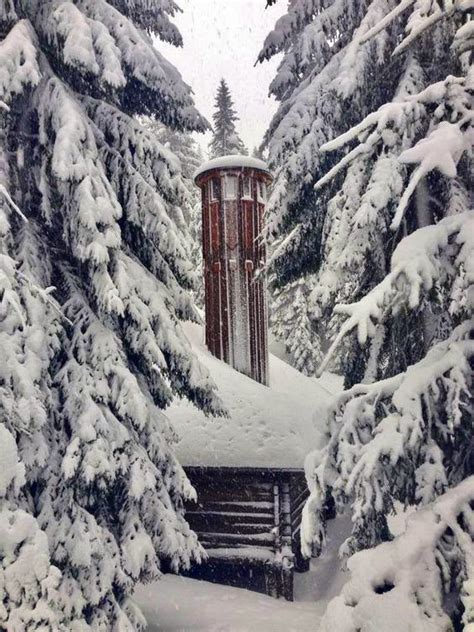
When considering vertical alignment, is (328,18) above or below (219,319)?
above

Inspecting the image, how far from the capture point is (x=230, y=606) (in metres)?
10.5

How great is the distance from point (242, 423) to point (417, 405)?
8.04m

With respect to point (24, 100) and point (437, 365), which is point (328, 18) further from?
point (437, 365)

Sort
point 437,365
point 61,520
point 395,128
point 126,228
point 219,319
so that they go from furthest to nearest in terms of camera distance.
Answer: point 219,319 → point 126,228 → point 61,520 → point 395,128 → point 437,365

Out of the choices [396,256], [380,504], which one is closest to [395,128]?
[396,256]

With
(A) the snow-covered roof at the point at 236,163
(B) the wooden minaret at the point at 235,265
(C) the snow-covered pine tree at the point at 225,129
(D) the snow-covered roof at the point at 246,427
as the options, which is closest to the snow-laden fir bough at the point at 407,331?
(D) the snow-covered roof at the point at 246,427

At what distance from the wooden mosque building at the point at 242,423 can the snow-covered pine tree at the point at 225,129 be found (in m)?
22.1

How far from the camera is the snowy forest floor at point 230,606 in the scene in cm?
954

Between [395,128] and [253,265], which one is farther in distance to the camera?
[253,265]

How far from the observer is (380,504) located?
4586 millimetres

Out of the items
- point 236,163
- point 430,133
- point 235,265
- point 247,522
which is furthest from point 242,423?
point 430,133

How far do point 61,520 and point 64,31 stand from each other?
632 centimetres

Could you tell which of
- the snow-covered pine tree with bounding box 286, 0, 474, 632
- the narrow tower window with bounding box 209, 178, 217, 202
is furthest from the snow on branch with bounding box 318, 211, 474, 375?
the narrow tower window with bounding box 209, 178, 217, 202

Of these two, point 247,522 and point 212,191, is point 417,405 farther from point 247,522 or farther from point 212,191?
point 212,191
